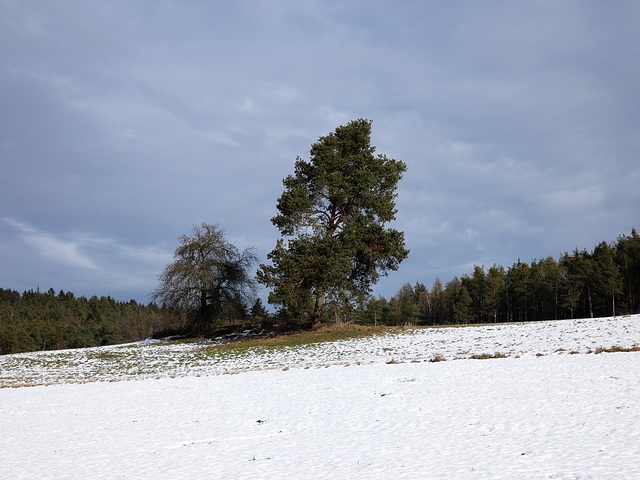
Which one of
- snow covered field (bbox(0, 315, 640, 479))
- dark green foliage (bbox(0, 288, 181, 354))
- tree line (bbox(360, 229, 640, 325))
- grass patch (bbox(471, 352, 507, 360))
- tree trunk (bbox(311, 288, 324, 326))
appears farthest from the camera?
dark green foliage (bbox(0, 288, 181, 354))

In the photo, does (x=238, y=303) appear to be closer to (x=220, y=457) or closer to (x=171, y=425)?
(x=171, y=425)

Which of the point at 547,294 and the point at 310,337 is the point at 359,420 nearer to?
the point at 310,337

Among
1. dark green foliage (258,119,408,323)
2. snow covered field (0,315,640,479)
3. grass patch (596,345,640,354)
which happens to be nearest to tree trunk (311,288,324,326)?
dark green foliage (258,119,408,323)

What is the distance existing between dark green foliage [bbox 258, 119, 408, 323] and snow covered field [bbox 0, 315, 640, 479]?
980 centimetres

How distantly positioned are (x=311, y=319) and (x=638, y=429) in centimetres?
2871

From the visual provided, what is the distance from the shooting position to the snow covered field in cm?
768

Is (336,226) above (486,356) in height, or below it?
above

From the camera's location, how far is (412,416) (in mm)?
10953

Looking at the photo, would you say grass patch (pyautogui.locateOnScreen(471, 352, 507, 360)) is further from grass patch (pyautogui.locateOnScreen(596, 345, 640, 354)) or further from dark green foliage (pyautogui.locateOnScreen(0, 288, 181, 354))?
dark green foliage (pyautogui.locateOnScreen(0, 288, 181, 354))

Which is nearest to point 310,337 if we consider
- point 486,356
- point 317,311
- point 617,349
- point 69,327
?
point 317,311

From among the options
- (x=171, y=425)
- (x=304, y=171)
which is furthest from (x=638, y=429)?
(x=304, y=171)

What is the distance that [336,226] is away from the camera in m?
36.8

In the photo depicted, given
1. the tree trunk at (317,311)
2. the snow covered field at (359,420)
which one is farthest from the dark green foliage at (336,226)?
the snow covered field at (359,420)

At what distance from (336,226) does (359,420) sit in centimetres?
2630
